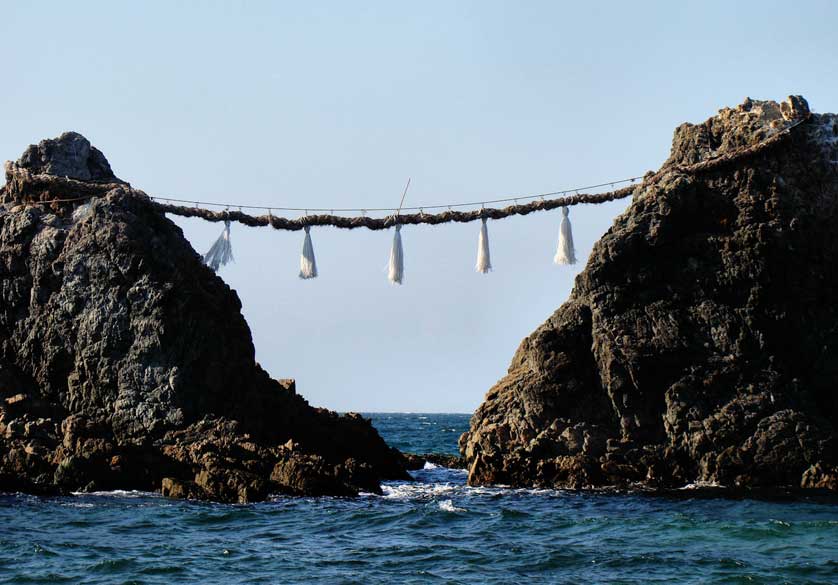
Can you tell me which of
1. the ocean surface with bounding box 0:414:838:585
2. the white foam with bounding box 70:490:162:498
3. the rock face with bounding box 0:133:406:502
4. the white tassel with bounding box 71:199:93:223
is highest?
the white tassel with bounding box 71:199:93:223

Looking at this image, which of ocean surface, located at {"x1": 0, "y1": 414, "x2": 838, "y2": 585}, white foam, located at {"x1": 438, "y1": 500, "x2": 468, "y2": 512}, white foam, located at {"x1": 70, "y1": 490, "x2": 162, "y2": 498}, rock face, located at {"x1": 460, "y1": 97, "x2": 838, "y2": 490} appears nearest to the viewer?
ocean surface, located at {"x1": 0, "y1": 414, "x2": 838, "y2": 585}

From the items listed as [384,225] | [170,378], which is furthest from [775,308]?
[170,378]

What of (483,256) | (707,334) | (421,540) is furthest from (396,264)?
(421,540)

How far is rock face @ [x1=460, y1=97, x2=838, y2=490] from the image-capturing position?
31.1 meters

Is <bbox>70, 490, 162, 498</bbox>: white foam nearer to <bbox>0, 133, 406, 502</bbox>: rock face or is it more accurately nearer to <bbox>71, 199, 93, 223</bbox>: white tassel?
<bbox>0, 133, 406, 502</bbox>: rock face

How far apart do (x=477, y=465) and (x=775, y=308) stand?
872 centimetres

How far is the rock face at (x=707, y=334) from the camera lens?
3109cm

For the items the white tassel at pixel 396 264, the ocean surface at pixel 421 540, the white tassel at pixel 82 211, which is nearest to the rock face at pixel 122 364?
the white tassel at pixel 82 211

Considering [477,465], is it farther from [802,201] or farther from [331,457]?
[802,201]

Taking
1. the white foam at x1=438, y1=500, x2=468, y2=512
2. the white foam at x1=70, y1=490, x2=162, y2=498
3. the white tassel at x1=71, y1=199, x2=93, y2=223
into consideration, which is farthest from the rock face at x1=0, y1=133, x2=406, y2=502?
the white foam at x1=438, y1=500, x2=468, y2=512

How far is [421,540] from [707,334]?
10.3m

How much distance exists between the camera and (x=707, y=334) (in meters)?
31.8

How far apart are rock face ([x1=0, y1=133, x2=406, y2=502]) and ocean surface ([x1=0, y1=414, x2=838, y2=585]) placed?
54.4 inches

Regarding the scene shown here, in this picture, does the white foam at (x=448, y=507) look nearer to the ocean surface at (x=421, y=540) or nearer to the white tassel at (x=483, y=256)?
the ocean surface at (x=421, y=540)
